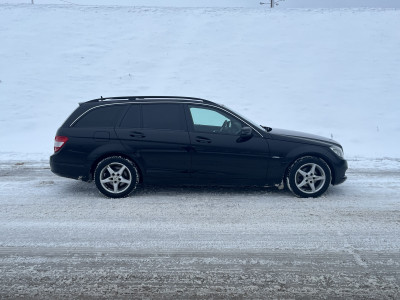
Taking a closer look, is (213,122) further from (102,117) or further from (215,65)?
(215,65)

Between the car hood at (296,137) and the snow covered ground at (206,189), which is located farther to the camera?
the car hood at (296,137)

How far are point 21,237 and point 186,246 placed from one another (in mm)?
1913

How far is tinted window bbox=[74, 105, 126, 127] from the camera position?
5871 millimetres

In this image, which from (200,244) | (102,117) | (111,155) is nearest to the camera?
(200,244)

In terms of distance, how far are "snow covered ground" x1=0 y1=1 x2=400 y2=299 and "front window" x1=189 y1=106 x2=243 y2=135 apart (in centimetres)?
107

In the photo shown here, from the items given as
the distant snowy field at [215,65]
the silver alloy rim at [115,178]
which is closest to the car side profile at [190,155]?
the silver alloy rim at [115,178]

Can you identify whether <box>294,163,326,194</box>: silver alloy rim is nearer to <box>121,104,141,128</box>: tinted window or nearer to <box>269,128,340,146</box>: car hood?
<box>269,128,340,146</box>: car hood

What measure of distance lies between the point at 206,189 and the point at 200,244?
2361 millimetres

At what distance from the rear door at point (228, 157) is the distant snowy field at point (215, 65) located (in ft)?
17.5

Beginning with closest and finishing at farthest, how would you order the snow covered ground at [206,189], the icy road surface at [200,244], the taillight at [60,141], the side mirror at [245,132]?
the icy road surface at [200,244]
the snow covered ground at [206,189]
the side mirror at [245,132]
the taillight at [60,141]

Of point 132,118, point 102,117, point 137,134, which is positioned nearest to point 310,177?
point 137,134

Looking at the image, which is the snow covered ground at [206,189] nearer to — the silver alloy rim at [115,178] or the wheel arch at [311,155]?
the silver alloy rim at [115,178]

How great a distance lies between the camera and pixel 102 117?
5.91 m

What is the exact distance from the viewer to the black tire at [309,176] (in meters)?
5.71
